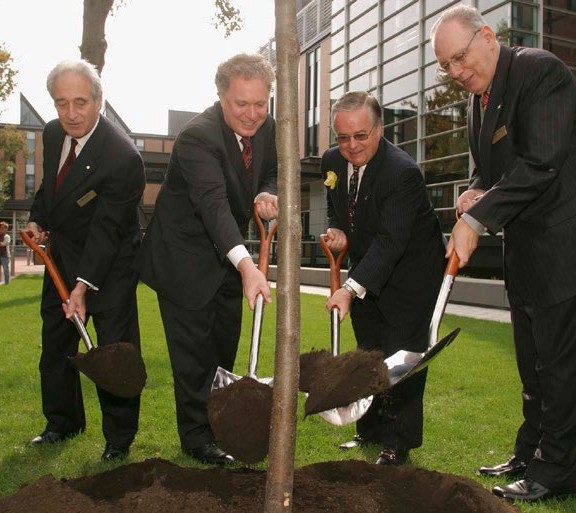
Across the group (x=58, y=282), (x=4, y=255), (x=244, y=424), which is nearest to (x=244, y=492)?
(x=244, y=424)

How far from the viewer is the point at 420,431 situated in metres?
3.61

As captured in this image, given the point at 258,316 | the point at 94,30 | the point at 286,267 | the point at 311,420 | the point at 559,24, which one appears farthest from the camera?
the point at 559,24

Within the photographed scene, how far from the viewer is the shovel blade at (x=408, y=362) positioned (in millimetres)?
2420

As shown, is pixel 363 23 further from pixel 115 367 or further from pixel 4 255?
pixel 115 367

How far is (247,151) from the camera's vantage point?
3496mm

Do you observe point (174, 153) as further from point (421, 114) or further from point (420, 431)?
point (421, 114)

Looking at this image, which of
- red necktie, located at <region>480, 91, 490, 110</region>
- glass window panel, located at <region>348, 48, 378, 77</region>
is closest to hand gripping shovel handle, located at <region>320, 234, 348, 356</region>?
red necktie, located at <region>480, 91, 490, 110</region>

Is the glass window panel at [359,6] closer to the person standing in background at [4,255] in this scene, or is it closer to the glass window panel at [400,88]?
the glass window panel at [400,88]

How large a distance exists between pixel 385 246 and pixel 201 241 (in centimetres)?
91

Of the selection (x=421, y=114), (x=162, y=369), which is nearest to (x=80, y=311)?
(x=162, y=369)

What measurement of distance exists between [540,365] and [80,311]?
87.0 inches

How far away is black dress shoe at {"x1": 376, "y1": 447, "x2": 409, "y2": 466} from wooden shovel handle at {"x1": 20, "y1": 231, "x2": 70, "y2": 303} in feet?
5.83

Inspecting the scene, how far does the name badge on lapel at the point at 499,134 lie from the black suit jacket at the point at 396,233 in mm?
477

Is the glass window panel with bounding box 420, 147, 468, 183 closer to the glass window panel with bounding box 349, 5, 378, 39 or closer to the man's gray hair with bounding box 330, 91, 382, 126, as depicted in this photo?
the glass window panel with bounding box 349, 5, 378, 39
